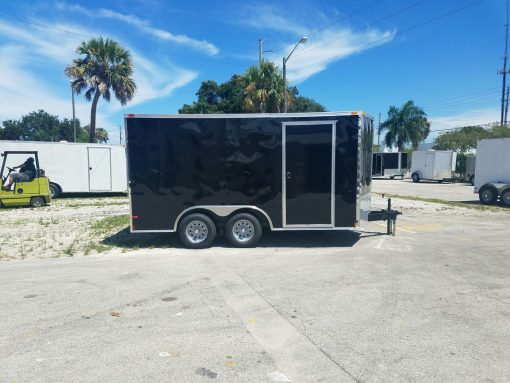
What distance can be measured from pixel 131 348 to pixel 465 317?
3.88 metres

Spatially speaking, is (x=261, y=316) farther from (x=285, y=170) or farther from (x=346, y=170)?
(x=346, y=170)

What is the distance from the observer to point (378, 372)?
3.42 metres

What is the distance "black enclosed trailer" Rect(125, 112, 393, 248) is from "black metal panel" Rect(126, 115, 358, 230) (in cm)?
2

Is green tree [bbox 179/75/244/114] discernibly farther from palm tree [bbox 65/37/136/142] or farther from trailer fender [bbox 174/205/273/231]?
trailer fender [bbox 174/205/273/231]

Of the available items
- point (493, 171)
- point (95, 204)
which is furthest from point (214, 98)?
point (493, 171)

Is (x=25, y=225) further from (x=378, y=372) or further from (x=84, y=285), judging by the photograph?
(x=378, y=372)

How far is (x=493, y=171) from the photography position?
16438 mm

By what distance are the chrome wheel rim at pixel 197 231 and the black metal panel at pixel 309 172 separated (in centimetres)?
186

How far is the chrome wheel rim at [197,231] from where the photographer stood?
8.34 metres

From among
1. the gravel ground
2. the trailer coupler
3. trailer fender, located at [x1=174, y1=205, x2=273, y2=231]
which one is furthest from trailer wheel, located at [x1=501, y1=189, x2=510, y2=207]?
trailer fender, located at [x1=174, y1=205, x2=273, y2=231]

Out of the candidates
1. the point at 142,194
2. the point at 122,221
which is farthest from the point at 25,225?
the point at 142,194

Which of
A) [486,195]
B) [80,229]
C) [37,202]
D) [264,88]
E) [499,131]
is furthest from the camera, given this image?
[499,131]

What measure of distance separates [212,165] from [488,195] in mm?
13888

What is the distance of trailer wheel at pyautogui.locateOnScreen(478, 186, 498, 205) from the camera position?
53.3 feet
